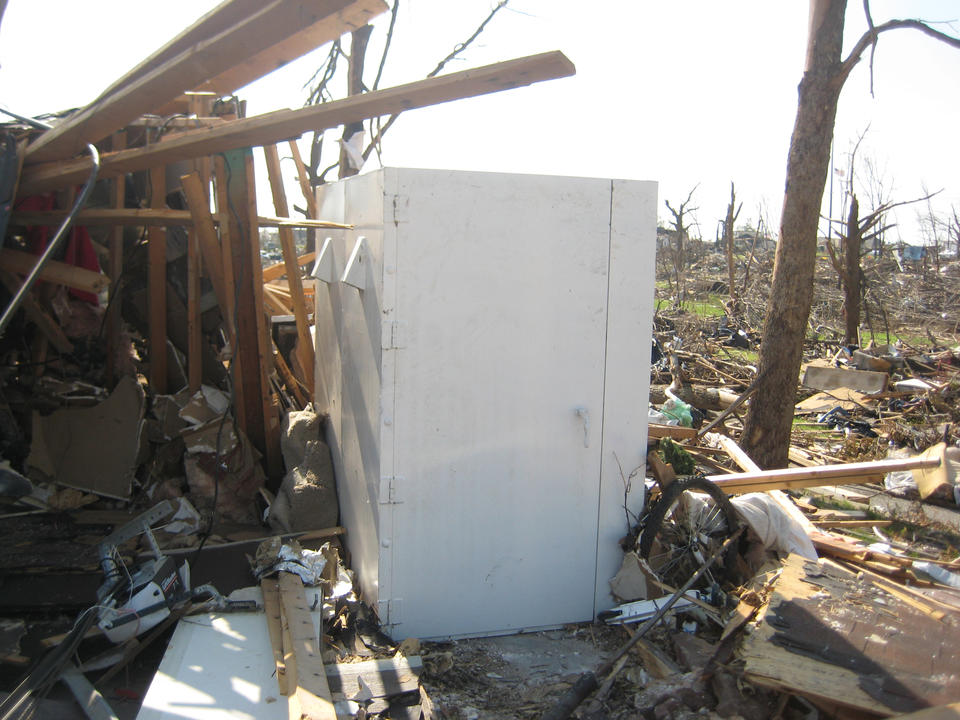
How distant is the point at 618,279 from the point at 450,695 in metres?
2.24

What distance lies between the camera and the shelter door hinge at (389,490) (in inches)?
144

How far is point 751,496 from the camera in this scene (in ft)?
14.1

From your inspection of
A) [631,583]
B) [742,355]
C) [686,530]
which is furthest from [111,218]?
[742,355]

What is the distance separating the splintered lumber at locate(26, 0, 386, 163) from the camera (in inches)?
108

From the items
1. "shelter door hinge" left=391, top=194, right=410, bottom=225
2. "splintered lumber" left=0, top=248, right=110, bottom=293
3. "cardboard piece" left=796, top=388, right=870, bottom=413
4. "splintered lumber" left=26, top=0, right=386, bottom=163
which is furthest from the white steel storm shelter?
"cardboard piece" left=796, top=388, right=870, bottom=413

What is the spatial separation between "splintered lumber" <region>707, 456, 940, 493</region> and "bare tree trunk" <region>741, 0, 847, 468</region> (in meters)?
1.53

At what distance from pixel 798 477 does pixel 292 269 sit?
413 cm

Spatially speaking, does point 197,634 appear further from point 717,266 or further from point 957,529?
point 717,266

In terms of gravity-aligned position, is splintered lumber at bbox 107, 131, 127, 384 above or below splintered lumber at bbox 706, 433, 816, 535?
above

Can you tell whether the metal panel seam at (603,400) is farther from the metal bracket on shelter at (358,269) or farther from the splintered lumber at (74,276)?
the splintered lumber at (74,276)

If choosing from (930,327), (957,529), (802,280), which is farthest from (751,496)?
(930,327)

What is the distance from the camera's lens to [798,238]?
253 inches

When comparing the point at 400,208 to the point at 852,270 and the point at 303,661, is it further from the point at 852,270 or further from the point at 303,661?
the point at 852,270

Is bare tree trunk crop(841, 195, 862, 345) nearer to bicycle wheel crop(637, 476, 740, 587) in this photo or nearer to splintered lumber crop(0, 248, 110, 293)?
bicycle wheel crop(637, 476, 740, 587)
